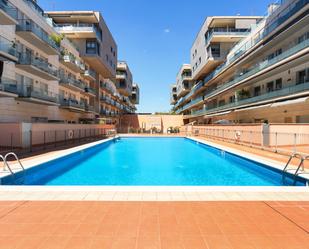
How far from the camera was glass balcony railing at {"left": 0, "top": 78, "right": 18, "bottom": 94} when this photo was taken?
14.5 metres

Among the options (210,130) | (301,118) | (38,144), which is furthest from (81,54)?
(301,118)

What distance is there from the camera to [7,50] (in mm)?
15094

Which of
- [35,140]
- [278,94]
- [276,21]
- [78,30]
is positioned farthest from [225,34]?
[35,140]

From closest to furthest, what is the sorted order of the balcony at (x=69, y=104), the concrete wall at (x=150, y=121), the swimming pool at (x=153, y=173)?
1. the swimming pool at (x=153, y=173)
2. the balcony at (x=69, y=104)
3. the concrete wall at (x=150, y=121)

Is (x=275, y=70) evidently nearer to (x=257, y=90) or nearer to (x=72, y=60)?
(x=257, y=90)

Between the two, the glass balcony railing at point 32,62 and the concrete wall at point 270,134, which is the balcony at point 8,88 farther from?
the concrete wall at point 270,134

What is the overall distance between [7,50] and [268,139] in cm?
1949

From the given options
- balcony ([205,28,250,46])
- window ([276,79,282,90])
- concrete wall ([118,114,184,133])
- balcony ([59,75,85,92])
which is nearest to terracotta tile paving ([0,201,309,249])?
window ([276,79,282,90])

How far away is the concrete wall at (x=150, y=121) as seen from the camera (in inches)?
1802

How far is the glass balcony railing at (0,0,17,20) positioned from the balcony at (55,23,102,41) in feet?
37.3

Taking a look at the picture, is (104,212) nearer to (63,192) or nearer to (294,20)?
(63,192)

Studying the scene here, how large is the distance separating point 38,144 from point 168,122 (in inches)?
1383

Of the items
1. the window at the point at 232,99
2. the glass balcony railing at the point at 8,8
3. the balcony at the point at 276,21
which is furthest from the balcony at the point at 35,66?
the window at the point at 232,99

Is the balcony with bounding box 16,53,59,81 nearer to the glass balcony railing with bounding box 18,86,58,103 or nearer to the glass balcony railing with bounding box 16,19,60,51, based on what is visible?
the glass balcony railing with bounding box 18,86,58,103
